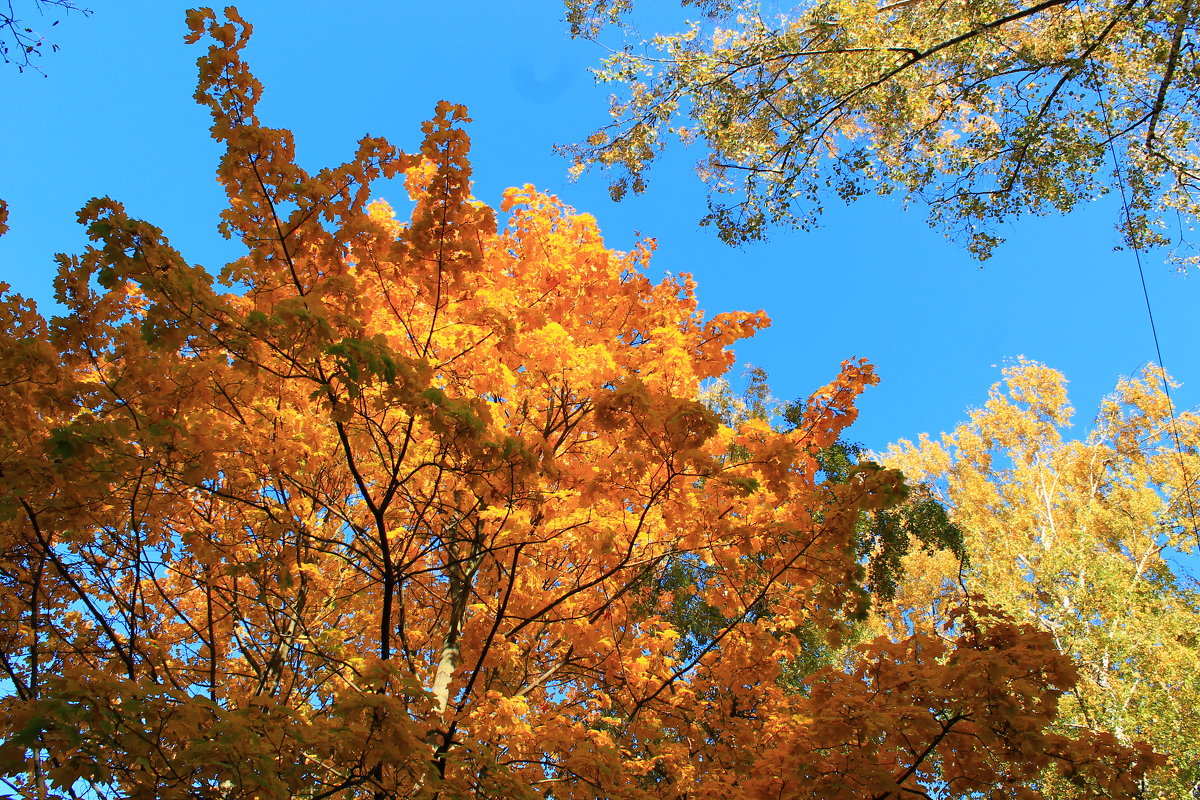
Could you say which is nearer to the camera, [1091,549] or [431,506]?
[431,506]

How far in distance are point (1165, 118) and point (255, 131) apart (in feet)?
33.4

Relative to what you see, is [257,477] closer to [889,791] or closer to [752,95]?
[889,791]

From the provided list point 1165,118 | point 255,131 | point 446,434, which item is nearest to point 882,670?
point 446,434

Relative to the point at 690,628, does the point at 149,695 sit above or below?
below

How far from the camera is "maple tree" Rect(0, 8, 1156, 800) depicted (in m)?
2.29

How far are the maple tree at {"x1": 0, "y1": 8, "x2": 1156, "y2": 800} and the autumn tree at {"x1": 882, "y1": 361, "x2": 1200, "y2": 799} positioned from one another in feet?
19.6

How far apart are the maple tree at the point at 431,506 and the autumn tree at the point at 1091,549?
5976mm

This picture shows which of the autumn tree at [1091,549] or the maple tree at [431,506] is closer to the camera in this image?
the maple tree at [431,506]

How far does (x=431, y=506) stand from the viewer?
10.8ft

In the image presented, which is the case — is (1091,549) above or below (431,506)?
above

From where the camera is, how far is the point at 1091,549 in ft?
39.8

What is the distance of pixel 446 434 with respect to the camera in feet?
8.05

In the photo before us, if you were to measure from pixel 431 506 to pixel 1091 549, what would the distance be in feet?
44.9

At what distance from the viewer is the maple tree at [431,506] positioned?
2287mm
